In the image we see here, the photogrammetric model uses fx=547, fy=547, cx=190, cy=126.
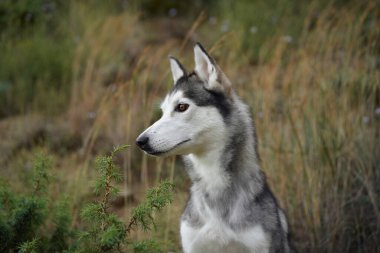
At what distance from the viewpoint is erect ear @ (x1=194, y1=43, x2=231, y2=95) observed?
3.36 m

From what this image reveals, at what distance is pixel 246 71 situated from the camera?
7301 mm

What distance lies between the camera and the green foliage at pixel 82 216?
2.94 metres

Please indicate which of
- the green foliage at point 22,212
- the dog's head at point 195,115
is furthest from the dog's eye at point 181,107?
the green foliage at point 22,212

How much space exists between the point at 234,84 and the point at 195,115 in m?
3.09

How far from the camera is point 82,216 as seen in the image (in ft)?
9.87

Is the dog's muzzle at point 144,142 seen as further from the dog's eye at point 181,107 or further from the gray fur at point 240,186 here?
the gray fur at point 240,186

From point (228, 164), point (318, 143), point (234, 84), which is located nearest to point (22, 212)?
point (228, 164)

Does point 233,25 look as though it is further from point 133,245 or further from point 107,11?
point 133,245

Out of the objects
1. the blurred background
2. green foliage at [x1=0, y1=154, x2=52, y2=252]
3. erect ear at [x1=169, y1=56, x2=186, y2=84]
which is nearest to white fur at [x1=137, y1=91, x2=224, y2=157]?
erect ear at [x1=169, y1=56, x2=186, y2=84]

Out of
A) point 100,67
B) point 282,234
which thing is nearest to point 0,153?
point 100,67

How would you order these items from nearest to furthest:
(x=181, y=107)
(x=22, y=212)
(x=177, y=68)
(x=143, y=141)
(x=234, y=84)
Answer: (x=143, y=141), (x=181, y=107), (x=22, y=212), (x=177, y=68), (x=234, y=84)

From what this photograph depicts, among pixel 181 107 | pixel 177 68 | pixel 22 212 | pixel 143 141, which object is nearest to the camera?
pixel 143 141

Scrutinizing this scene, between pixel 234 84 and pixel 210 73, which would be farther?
pixel 234 84

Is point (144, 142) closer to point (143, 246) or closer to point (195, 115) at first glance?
point (195, 115)
